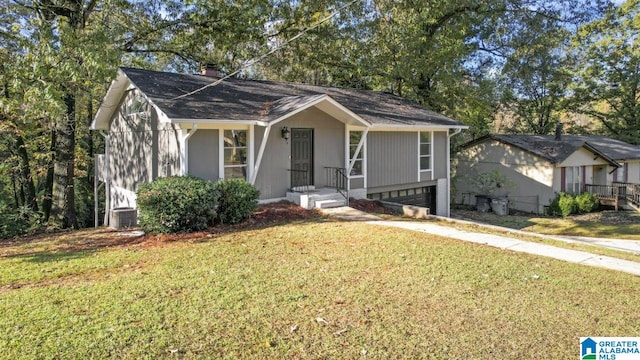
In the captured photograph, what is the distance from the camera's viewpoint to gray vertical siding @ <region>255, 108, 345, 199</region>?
1260 centimetres

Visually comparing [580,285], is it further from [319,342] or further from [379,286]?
[319,342]

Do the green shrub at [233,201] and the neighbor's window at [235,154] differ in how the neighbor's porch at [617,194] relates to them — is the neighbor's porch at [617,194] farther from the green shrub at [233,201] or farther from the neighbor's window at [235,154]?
the green shrub at [233,201]

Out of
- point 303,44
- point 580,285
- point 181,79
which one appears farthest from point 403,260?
point 303,44

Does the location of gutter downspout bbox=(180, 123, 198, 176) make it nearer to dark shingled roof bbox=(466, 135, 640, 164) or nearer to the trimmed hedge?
the trimmed hedge

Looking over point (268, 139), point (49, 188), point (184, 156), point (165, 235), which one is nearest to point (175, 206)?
point (165, 235)

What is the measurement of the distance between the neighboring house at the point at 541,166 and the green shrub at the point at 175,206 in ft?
57.9

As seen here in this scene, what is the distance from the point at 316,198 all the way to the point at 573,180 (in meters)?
17.7

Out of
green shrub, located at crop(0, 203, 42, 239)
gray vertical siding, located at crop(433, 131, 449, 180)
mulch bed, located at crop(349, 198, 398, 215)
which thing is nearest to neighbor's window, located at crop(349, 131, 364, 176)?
mulch bed, located at crop(349, 198, 398, 215)

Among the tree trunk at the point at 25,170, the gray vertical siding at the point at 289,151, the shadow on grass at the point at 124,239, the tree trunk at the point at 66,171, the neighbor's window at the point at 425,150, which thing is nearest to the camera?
the shadow on grass at the point at 124,239

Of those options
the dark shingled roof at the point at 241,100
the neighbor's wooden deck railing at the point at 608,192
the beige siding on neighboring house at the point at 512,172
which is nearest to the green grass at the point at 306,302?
the dark shingled roof at the point at 241,100

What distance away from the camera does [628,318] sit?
16.6 feet

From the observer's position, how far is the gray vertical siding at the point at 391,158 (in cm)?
1533

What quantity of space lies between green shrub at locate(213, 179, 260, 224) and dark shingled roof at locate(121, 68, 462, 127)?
199cm

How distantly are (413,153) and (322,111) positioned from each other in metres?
4.87
